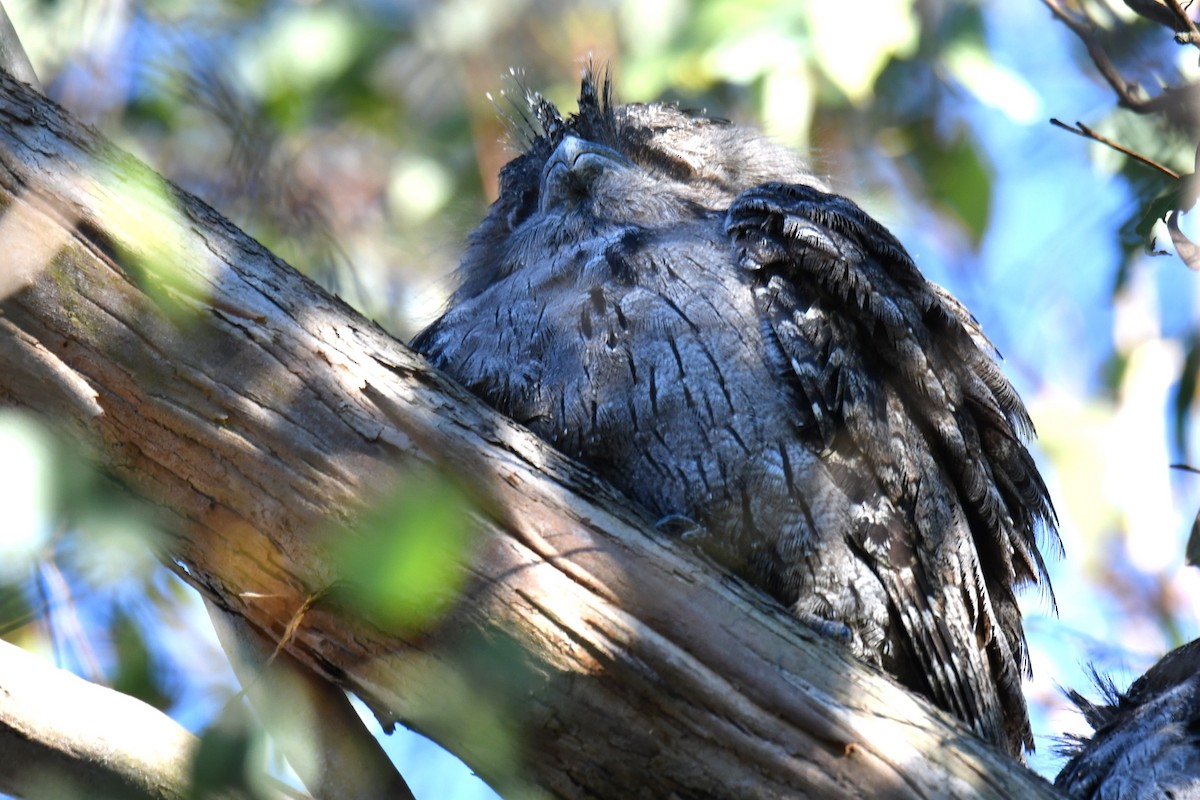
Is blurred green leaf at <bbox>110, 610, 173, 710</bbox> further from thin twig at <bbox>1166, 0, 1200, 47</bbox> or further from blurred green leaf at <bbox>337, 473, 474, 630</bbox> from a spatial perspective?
thin twig at <bbox>1166, 0, 1200, 47</bbox>

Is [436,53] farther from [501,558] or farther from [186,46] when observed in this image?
[501,558]

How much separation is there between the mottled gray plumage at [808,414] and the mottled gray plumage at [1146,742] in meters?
0.21

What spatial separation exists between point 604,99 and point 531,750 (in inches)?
95.0

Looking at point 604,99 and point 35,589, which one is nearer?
point 35,589

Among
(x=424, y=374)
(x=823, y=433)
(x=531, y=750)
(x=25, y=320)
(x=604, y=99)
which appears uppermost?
(x=604, y=99)

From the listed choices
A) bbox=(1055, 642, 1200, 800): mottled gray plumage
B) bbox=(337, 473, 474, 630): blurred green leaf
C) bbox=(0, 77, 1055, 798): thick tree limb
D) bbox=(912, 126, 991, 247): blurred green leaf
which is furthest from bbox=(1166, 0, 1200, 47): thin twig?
bbox=(912, 126, 991, 247): blurred green leaf

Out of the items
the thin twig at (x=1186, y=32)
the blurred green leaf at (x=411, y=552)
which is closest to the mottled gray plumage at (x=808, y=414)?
the blurred green leaf at (x=411, y=552)

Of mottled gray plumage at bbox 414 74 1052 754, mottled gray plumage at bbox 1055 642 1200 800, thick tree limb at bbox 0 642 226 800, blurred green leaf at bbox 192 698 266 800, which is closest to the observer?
blurred green leaf at bbox 192 698 266 800

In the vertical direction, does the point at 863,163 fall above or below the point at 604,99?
above

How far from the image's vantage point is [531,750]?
215cm

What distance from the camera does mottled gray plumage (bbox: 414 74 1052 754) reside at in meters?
2.66

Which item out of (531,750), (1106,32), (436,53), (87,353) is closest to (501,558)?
(531,750)

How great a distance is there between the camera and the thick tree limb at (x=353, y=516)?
2.07 m

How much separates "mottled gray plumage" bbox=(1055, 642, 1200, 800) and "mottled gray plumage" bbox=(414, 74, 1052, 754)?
21cm
